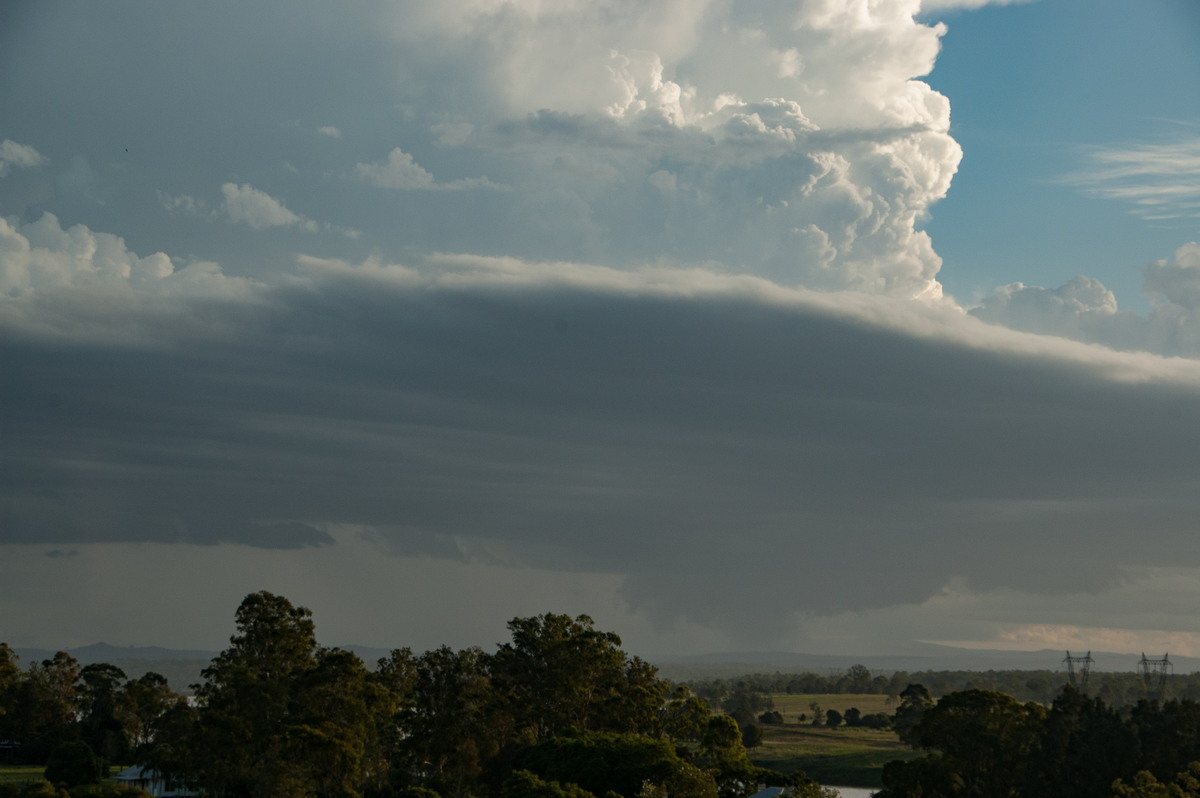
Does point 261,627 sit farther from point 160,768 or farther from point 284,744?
point 160,768

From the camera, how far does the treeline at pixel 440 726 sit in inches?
3957

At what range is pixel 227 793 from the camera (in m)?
116

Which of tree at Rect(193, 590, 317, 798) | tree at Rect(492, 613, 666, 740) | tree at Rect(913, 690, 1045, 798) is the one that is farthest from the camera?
tree at Rect(492, 613, 666, 740)

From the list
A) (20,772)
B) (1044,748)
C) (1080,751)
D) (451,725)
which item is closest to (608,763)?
(451,725)

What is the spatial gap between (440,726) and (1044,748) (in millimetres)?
56012

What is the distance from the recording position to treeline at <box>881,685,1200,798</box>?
347 ft

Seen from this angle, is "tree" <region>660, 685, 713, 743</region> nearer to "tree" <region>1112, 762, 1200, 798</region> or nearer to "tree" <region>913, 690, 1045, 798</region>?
"tree" <region>913, 690, 1045, 798</region>

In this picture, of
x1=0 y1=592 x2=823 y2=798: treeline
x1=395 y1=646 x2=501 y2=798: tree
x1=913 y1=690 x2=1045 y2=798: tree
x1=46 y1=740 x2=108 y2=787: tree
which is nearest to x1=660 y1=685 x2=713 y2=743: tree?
x1=0 y1=592 x2=823 y2=798: treeline

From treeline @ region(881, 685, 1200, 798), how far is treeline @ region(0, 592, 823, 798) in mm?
15932

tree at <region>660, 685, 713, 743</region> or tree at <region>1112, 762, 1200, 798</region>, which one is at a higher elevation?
tree at <region>1112, 762, 1200, 798</region>

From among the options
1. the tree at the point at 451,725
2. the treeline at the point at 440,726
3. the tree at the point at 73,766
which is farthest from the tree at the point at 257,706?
the tree at the point at 73,766

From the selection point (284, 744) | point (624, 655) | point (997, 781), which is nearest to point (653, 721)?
point (624, 655)

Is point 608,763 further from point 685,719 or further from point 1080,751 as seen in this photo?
point 1080,751

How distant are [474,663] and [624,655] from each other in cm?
2961
